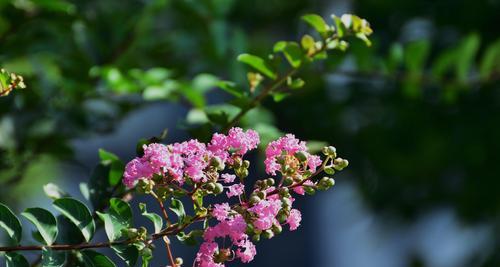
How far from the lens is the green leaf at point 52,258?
820mm

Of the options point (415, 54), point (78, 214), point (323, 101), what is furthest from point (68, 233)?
point (323, 101)

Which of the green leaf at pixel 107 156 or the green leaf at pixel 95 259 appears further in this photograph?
the green leaf at pixel 107 156

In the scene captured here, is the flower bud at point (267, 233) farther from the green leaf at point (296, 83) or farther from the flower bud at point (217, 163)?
the green leaf at point (296, 83)

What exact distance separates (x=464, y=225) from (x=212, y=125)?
1745mm

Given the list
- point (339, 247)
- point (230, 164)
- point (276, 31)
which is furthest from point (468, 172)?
point (230, 164)

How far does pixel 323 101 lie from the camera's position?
2.31 m

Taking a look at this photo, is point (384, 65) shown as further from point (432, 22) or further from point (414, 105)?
point (432, 22)

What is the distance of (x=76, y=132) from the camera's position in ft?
5.03

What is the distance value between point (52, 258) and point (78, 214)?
0.21ft

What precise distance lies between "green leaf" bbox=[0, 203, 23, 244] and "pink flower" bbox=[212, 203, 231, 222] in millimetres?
211

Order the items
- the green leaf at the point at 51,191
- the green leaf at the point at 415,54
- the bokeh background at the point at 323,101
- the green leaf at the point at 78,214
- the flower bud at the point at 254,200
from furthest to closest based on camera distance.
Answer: the green leaf at the point at 415,54, the bokeh background at the point at 323,101, the green leaf at the point at 51,191, the green leaf at the point at 78,214, the flower bud at the point at 254,200

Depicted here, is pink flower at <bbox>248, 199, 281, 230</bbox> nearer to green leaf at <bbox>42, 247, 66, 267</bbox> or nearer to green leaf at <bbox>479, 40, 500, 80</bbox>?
green leaf at <bbox>42, 247, 66, 267</bbox>

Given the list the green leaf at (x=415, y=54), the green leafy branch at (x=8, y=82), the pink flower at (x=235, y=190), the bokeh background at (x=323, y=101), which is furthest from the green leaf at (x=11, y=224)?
the green leaf at (x=415, y=54)

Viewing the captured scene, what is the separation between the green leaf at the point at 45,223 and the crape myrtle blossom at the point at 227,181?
0.11 meters
